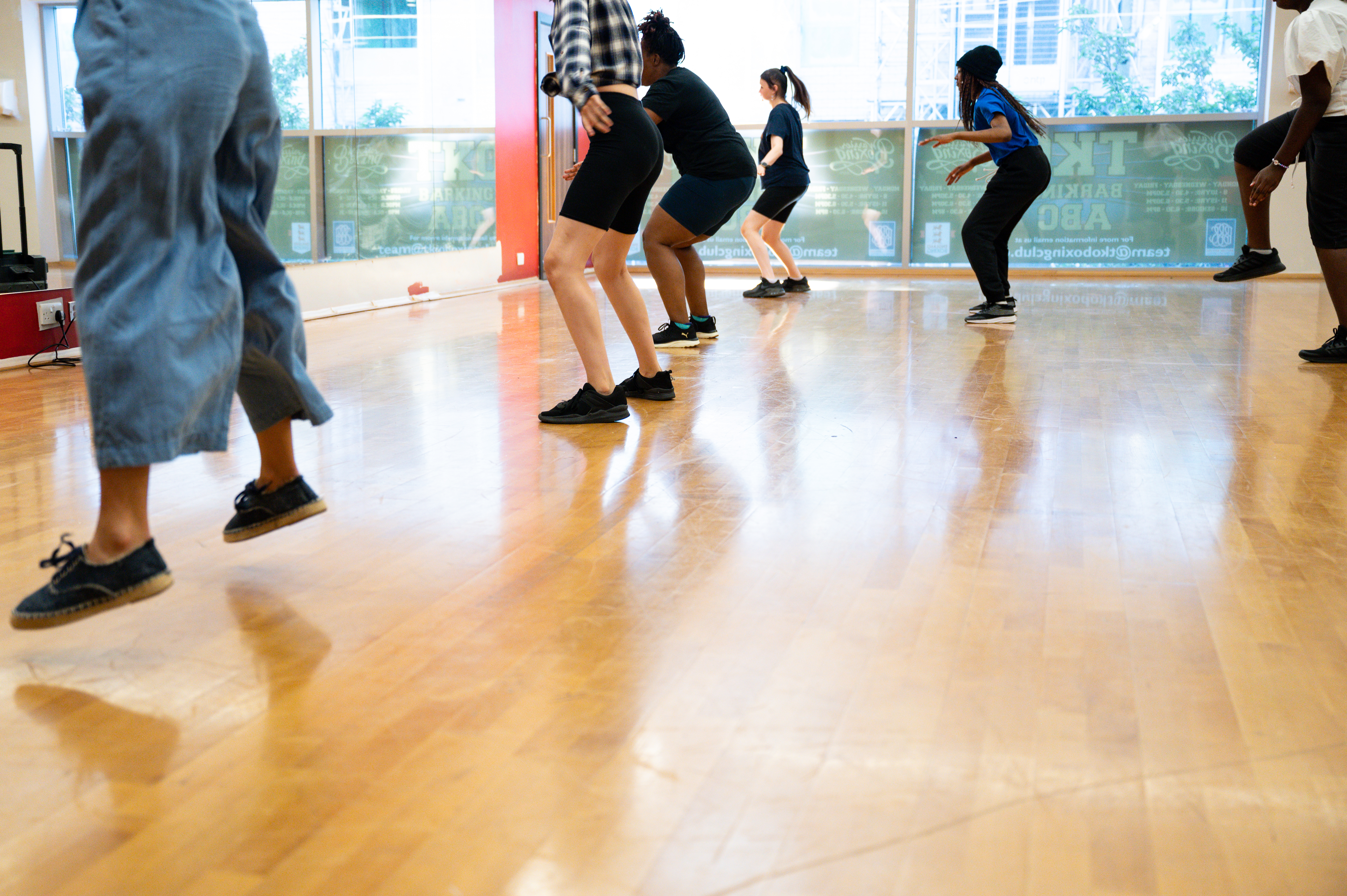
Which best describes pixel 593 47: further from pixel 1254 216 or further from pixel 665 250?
pixel 1254 216

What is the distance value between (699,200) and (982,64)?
213 centimetres

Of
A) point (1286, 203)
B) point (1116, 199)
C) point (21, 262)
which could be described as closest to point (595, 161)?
point (21, 262)

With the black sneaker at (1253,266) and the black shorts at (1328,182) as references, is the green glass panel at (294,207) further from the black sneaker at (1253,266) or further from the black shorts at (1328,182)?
the black shorts at (1328,182)

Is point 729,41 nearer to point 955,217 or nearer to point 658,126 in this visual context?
point 955,217

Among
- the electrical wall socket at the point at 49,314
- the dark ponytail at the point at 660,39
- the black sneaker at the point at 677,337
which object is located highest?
the dark ponytail at the point at 660,39

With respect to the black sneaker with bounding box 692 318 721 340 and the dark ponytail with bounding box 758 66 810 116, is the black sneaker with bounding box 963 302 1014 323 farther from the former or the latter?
the dark ponytail with bounding box 758 66 810 116

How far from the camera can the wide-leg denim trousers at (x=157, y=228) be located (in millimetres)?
1476

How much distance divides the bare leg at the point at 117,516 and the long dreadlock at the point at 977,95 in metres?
5.00

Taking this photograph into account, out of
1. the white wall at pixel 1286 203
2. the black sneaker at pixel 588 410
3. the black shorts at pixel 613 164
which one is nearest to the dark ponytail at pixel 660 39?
the black shorts at pixel 613 164

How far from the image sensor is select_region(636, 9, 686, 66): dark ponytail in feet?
13.4

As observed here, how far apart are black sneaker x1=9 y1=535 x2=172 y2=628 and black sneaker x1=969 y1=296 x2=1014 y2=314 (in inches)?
195

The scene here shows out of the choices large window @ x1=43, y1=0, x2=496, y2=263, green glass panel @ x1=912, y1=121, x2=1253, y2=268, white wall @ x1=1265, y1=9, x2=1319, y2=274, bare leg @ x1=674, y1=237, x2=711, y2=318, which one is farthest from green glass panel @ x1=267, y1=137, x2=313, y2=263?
white wall @ x1=1265, y1=9, x2=1319, y2=274

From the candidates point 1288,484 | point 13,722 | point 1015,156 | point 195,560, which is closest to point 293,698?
point 13,722

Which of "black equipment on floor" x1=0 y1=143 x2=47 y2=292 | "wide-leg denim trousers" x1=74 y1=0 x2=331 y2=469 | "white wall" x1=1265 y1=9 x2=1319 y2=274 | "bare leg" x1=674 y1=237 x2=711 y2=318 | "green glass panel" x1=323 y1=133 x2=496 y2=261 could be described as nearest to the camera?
"wide-leg denim trousers" x1=74 y1=0 x2=331 y2=469
